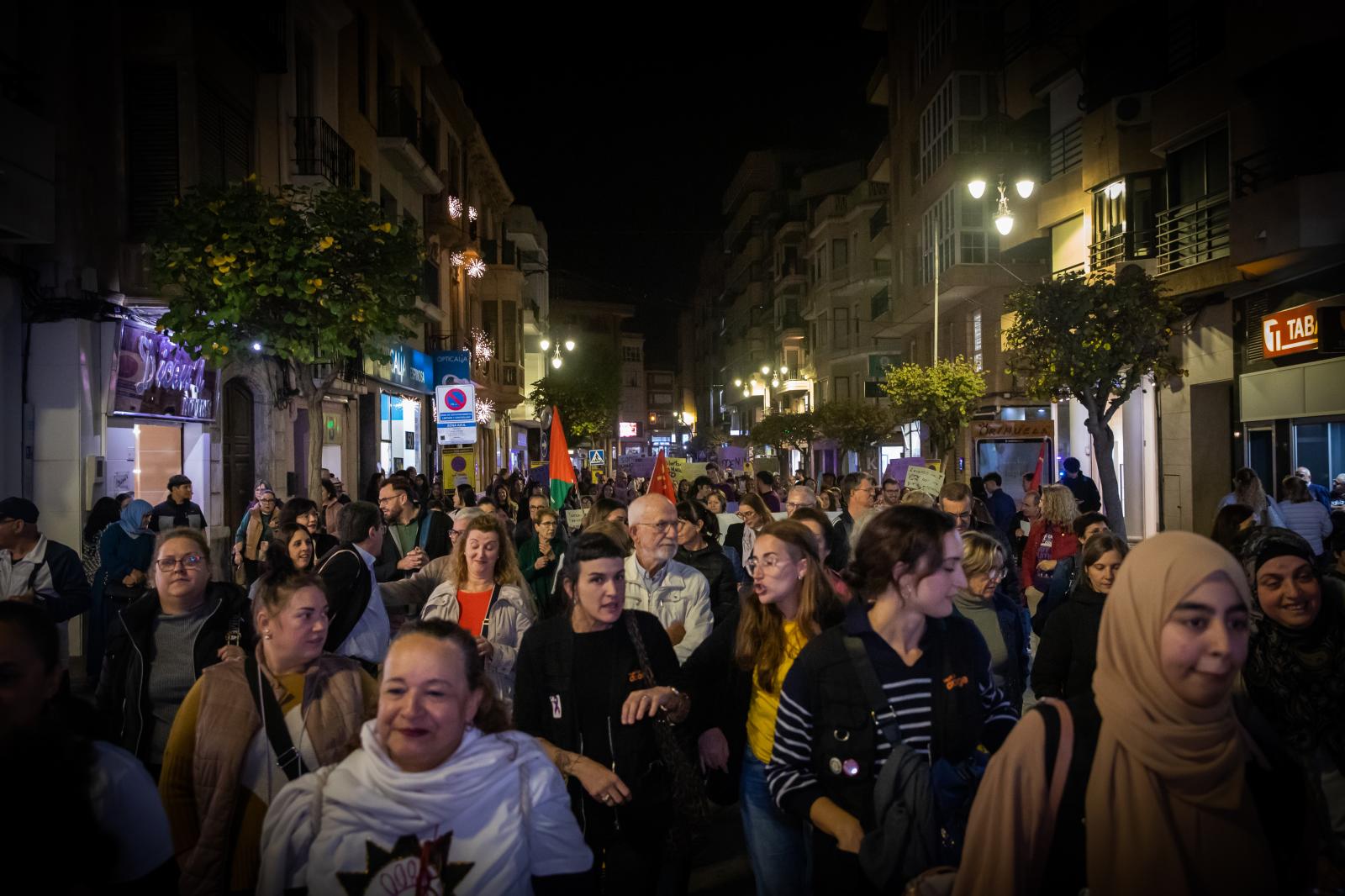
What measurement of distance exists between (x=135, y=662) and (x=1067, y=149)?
28180 millimetres

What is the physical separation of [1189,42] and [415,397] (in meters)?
23.8

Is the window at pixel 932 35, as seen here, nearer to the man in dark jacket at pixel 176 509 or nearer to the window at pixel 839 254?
the window at pixel 839 254

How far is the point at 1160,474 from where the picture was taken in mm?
24047

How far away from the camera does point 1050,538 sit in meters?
9.95

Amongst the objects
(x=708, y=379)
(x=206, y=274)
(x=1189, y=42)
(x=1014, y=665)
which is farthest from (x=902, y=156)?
(x=708, y=379)

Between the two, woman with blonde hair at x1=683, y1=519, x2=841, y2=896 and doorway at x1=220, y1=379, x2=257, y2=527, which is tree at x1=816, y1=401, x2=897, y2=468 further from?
woman with blonde hair at x1=683, y1=519, x2=841, y2=896

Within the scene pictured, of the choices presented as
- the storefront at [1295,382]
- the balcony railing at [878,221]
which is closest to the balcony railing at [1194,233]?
the storefront at [1295,382]

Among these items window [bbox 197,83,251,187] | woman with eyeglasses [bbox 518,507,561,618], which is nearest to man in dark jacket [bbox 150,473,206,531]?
woman with eyeglasses [bbox 518,507,561,618]

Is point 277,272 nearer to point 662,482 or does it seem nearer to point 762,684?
point 662,482

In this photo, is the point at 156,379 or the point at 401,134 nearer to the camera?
the point at 156,379

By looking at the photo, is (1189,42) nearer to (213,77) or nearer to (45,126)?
(213,77)

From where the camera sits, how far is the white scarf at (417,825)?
Answer: 8.80 feet

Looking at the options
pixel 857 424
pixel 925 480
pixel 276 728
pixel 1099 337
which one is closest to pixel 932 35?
pixel 857 424

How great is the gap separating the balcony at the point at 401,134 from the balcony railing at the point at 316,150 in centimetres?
538
